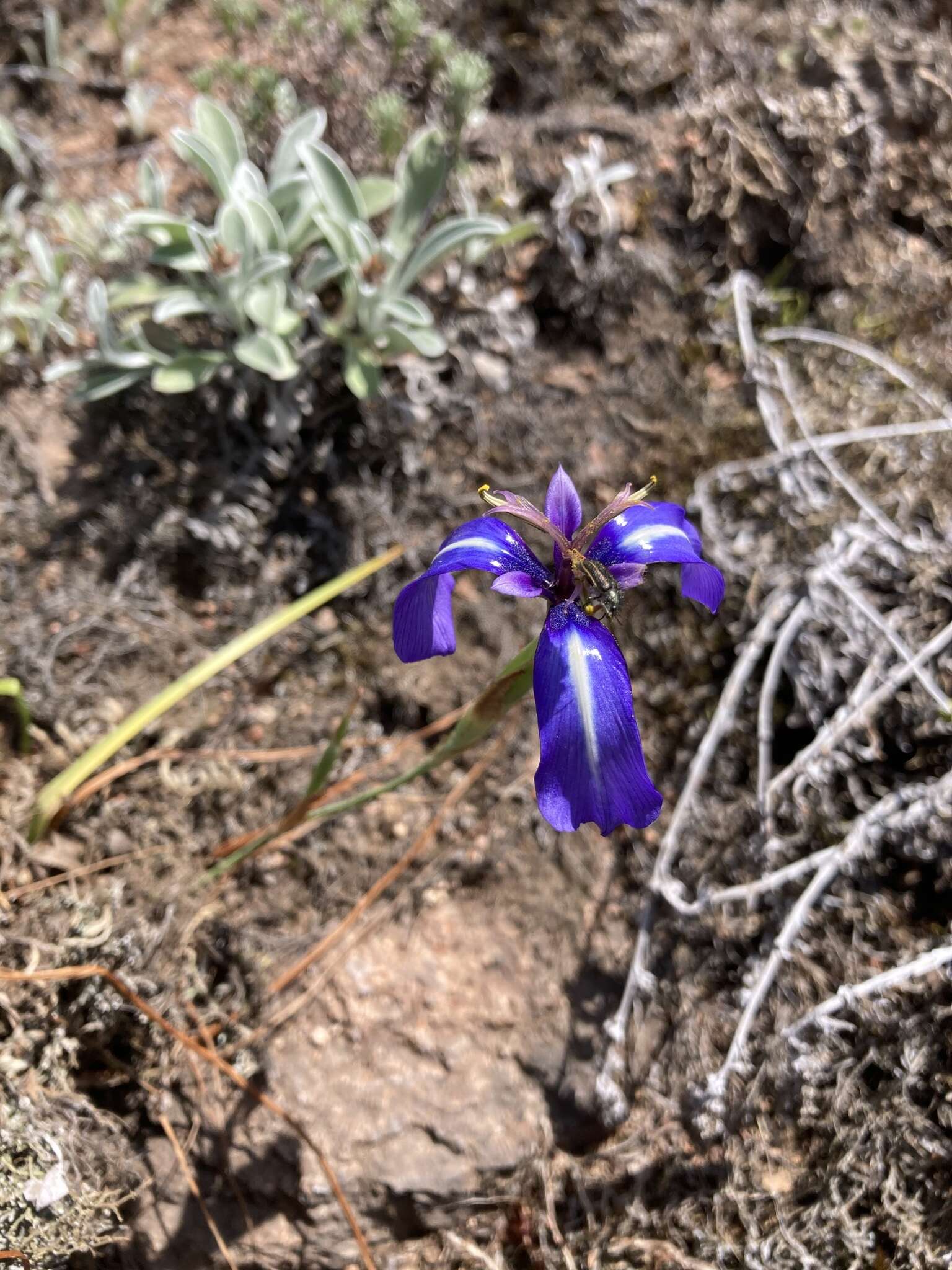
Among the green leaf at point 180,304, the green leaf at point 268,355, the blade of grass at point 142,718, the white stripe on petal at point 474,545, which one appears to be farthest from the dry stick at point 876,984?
the green leaf at point 180,304

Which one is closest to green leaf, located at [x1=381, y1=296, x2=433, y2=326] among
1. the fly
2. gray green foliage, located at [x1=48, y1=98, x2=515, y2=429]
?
gray green foliage, located at [x1=48, y1=98, x2=515, y2=429]

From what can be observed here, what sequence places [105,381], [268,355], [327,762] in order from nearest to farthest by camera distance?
[327,762] → [268,355] → [105,381]

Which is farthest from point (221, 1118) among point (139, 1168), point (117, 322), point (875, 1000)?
point (117, 322)

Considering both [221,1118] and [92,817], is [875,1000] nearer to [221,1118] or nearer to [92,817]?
[221,1118]

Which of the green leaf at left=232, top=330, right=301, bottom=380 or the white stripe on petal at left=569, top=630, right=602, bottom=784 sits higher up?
the green leaf at left=232, top=330, right=301, bottom=380

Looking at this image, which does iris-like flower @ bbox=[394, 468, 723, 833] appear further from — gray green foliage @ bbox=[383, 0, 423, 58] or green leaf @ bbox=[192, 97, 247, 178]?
gray green foliage @ bbox=[383, 0, 423, 58]

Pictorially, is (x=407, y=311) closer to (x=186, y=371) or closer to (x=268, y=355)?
(x=268, y=355)

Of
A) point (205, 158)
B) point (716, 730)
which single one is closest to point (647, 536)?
point (716, 730)
